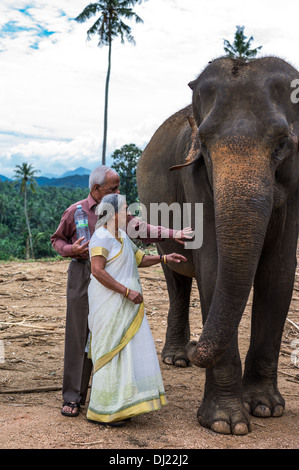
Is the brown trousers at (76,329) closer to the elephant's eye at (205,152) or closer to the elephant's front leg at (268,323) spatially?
the elephant's eye at (205,152)

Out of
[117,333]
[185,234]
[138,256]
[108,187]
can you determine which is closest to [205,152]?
[185,234]

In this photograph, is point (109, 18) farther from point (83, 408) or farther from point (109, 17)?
point (83, 408)

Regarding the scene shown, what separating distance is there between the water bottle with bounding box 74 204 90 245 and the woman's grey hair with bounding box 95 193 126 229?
0.28m

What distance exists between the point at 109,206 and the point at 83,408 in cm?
159

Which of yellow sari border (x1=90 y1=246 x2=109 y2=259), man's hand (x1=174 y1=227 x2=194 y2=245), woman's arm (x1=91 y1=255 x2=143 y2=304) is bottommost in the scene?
woman's arm (x1=91 y1=255 x2=143 y2=304)

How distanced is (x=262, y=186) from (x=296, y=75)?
0.99 metres

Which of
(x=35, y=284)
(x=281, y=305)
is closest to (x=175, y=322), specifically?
(x=281, y=305)

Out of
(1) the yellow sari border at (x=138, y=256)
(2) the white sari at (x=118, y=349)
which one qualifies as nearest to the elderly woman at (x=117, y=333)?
(2) the white sari at (x=118, y=349)

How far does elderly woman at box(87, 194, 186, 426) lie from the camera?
3912mm

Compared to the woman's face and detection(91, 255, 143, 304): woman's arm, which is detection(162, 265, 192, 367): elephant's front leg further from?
the woman's face

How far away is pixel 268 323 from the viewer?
442 cm

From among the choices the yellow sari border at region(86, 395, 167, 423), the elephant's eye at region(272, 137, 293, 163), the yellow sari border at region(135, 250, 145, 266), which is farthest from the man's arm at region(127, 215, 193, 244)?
the yellow sari border at region(86, 395, 167, 423)

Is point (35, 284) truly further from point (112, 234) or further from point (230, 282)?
point (230, 282)

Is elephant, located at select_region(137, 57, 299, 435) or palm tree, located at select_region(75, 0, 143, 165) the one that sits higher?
palm tree, located at select_region(75, 0, 143, 165)
